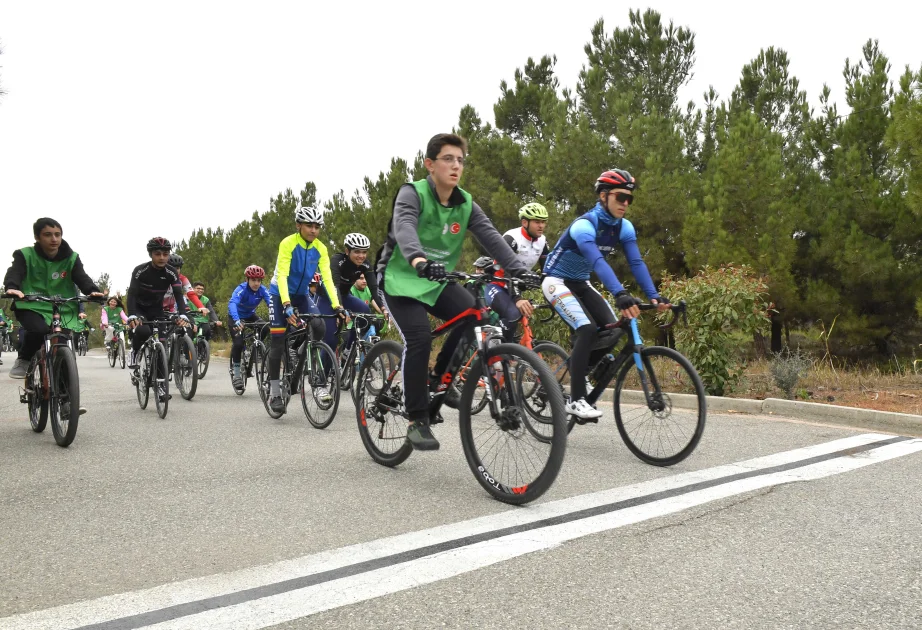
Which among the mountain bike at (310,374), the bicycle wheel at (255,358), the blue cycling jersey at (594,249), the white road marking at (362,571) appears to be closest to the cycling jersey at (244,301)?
the bicycle wheel at (255,358)

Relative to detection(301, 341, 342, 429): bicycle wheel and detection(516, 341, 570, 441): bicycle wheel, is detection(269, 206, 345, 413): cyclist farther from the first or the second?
detection(516, 341, 570, 441): bicycle wheel

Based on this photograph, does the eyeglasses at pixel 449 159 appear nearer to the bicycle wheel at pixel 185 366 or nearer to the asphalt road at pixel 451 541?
the asphalt road at pixel 451 541

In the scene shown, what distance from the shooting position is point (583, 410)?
18.9 ft

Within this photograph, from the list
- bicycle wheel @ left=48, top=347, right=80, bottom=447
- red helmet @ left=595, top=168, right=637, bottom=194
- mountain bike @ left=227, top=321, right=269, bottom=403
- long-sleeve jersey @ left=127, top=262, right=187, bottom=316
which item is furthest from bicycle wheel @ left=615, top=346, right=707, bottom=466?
mountain bike @ left=227, top=321, right=269, bottom=403

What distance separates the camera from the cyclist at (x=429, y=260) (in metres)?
5.00

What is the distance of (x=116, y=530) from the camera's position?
165 inches

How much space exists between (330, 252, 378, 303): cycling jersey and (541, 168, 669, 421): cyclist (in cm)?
444

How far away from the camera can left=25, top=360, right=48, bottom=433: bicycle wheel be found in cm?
746

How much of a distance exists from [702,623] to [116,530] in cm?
282

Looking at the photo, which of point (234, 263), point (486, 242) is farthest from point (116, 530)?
point (234, 263)

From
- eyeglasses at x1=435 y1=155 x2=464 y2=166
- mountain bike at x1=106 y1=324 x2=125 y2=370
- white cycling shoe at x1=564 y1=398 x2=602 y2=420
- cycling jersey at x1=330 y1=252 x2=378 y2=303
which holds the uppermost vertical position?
eyeglasses at x1=435 y1=155 x2=464 y2=166

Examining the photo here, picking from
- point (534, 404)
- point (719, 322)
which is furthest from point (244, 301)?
point (534, 404)

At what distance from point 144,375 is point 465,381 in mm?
6225

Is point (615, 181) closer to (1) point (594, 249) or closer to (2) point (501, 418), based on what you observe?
(1) point (594, 249)
